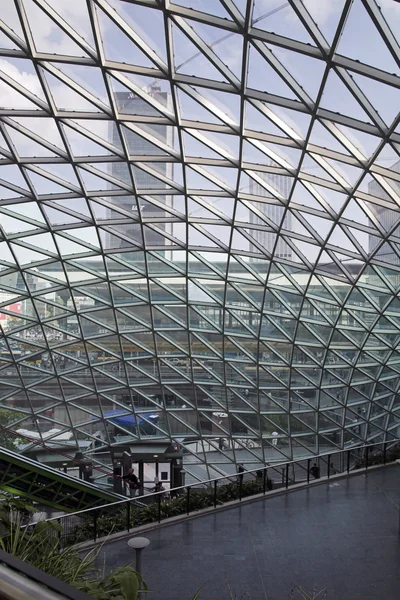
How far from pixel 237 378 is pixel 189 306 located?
339 inches

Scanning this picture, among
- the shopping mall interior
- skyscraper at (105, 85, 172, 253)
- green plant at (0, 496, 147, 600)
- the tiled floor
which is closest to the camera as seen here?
green plant at (0, 496, 147, 600)

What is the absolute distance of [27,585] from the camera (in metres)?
2.09

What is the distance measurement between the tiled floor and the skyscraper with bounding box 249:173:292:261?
12744 millimetres

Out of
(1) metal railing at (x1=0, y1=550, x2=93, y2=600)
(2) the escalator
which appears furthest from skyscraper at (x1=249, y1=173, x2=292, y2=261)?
(1) metal railing at (x1=0, y1=550, x2=93, y2=600)

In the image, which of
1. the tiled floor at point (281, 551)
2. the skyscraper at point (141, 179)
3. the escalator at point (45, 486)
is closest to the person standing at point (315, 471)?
the tiled floor at point (281, 551)

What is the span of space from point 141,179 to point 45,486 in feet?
67.4

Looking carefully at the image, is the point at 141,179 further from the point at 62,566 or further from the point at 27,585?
the point at 27,585

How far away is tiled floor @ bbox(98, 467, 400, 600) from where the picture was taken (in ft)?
41.0

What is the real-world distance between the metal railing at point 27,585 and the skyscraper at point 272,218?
1997 cm

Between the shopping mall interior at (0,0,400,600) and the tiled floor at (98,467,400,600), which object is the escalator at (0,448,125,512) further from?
the tiled floor at (98,467,400,600)

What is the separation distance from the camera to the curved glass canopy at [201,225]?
46.3 feet

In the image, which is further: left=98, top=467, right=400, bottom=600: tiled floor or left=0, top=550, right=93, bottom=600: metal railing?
→ left=98, top=467, right=400, bottom=600: tiled floor

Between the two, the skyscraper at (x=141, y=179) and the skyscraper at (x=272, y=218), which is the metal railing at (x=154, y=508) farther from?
the skyscraper at (x=141, y=179)

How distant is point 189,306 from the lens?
33812 millimetres
